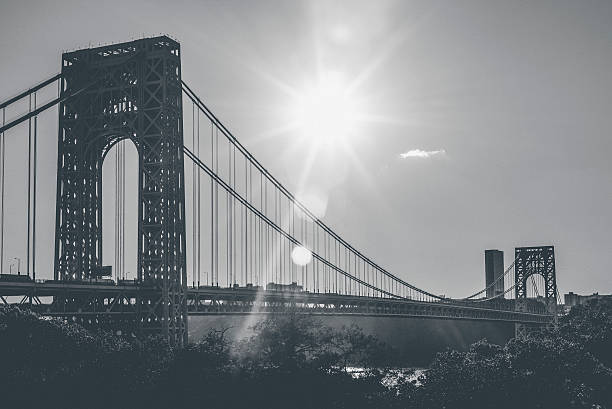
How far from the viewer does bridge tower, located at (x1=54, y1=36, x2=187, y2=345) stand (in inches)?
3258

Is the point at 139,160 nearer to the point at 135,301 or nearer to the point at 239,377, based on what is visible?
the point at 135,301

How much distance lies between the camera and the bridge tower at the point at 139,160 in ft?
271

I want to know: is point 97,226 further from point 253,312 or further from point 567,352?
point 567,352

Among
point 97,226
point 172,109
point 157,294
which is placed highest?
point 172,109

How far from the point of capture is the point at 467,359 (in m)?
85.1

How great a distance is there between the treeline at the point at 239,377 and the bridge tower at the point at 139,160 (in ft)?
26.8

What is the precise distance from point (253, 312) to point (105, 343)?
100 feet

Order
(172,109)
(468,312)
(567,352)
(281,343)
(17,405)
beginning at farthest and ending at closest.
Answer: (468,312), (172,109), (567,352), (281,343), (17,405)

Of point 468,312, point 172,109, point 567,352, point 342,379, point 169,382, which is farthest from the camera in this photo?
point 468,312

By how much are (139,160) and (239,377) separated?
30617 mm

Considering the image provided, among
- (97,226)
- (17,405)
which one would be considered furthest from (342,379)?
(97,226)

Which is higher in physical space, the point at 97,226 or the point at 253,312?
the point at 97,226

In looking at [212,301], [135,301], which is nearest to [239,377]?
[135,301]

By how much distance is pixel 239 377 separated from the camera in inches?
2388
